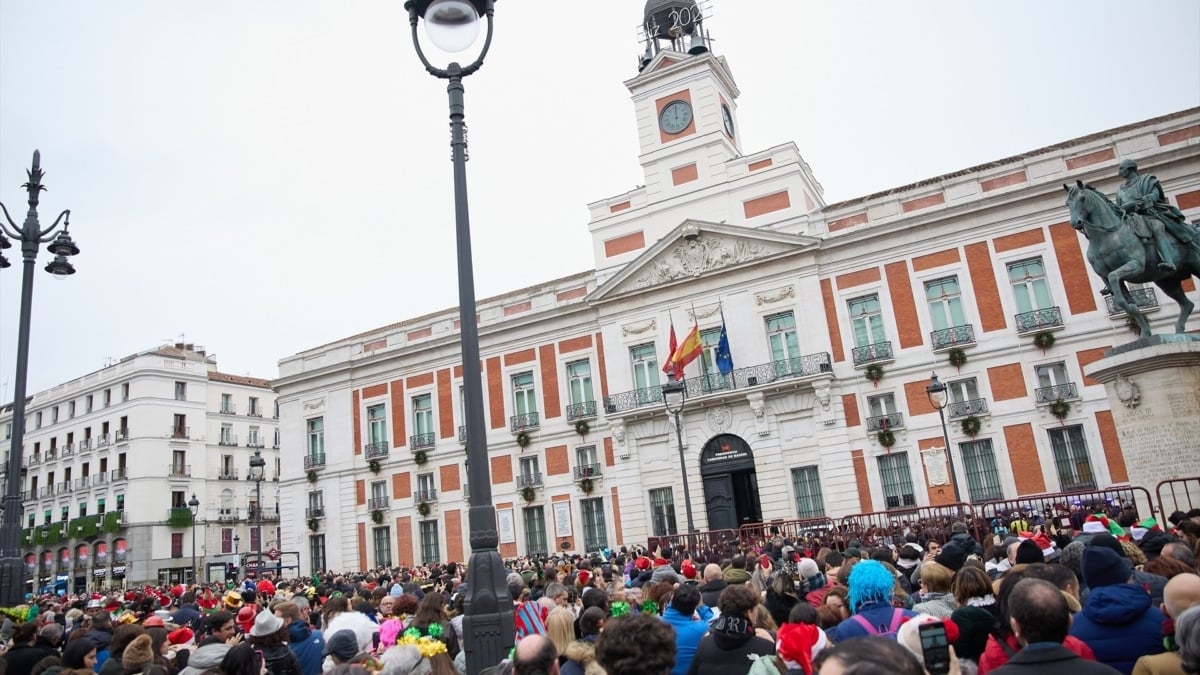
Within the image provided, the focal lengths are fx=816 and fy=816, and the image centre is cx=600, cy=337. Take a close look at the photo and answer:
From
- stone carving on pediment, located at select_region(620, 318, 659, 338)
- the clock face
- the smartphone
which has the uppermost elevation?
the clock face

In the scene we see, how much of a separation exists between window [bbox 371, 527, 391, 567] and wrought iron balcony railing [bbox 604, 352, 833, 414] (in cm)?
1199

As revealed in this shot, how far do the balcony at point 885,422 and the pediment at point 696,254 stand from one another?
20.2 ft

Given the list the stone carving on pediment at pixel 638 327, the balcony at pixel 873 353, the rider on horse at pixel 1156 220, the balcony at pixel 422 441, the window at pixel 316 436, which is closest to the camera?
the rider on horse at pixel 1156 220

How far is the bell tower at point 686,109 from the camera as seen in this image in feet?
103

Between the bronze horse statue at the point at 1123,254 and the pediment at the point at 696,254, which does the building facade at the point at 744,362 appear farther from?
the bronze horse statue at the point at 1123,254

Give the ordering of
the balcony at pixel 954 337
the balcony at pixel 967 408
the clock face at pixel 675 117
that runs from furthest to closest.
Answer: the clock face at pixel 675 117, the balcony at pixel 954 337, the balcony at pixel 967 408

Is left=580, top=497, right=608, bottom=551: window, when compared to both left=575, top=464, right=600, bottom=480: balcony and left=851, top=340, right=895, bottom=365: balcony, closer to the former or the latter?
left=575, top=464, right=600, bottom=480: balcony

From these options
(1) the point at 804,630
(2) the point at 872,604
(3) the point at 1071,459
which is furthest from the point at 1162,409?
(3) the point at 1071,459

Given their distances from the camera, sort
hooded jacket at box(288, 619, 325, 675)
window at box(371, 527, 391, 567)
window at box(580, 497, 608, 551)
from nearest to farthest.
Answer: hooded jacket at box(288, 619, 325, 675) < window at box(580, 497, 608, 551) < window at box(371, 527, 391, 567)

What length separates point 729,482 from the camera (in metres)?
28.4

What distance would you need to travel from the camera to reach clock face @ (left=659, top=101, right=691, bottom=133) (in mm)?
32125

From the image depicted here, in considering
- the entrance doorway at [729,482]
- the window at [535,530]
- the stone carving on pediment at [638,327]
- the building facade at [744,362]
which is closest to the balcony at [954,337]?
the building facade at [744,362]

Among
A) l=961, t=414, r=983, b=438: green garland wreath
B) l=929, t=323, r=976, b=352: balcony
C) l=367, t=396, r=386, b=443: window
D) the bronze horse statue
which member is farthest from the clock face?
the bronze horse statue

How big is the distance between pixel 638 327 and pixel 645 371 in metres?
1.69
